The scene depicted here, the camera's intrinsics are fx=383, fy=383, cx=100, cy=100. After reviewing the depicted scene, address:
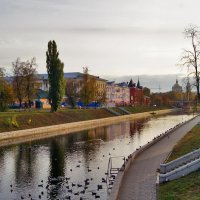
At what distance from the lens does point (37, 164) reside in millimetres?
34219

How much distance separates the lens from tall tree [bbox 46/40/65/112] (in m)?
72.9

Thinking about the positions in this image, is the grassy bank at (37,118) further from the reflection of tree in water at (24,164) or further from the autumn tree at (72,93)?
the autumn tree at (72,93)

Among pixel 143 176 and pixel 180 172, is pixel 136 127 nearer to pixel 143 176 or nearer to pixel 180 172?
pixel 143 176

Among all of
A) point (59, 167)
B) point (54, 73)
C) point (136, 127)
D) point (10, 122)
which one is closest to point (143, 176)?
point (59, 167)

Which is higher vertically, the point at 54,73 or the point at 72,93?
the point at 54,73

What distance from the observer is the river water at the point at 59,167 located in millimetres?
24375

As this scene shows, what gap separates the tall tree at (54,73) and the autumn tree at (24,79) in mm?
8229

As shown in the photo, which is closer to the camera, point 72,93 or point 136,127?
point 136,127

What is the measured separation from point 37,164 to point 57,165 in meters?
2.06

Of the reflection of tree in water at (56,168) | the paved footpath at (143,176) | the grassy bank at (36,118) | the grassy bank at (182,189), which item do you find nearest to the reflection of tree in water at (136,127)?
the grassy bank at (36,118)

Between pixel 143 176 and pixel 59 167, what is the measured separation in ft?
35.0

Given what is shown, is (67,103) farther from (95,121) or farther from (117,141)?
(117,141)

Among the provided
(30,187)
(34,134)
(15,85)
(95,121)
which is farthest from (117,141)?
(15,85)

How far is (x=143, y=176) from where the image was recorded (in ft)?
78.3
